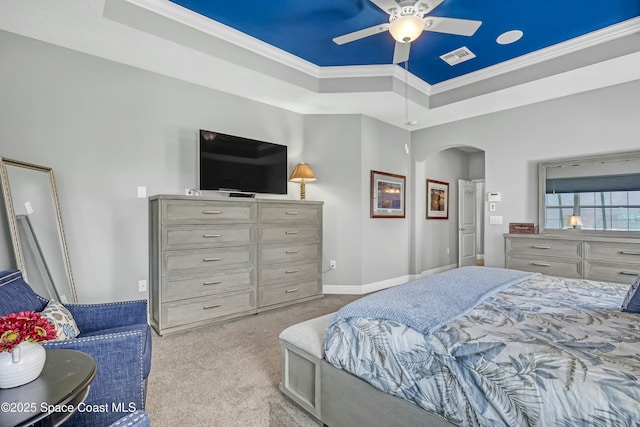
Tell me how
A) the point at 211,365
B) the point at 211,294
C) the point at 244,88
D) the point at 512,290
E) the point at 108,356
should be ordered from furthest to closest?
1. the point at 244,88
2. the point at 211,294
3. the point at 211,365
4. the point at 512,290
5. the point at 108,356

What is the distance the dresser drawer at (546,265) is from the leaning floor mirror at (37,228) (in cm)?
460

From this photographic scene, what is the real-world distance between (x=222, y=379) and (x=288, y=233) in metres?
1.93

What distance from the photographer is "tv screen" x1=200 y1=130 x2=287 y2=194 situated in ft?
11.7

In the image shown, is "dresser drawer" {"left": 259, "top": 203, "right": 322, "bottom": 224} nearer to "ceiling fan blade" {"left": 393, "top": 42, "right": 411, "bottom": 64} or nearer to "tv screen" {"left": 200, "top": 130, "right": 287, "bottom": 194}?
"tv screen" {"left": 200, "top": 130, "right": 287, "bottom": 194}

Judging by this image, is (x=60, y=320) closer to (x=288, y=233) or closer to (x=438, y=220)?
(x=288, y=233)

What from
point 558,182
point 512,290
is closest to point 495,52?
point 558,182

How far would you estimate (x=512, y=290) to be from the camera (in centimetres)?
199

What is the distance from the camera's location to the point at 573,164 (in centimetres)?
378

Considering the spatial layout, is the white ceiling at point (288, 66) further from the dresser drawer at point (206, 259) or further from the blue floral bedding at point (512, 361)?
the blue floral bedding at point (512, 361)

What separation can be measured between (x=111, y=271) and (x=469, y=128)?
16.0ft

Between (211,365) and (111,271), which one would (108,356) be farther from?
(111,271)

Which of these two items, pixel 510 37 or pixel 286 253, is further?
pixel 286 253

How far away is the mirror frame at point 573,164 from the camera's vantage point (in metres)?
3.45

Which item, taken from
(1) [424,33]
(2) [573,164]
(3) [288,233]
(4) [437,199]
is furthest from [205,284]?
(4) [437,199]
